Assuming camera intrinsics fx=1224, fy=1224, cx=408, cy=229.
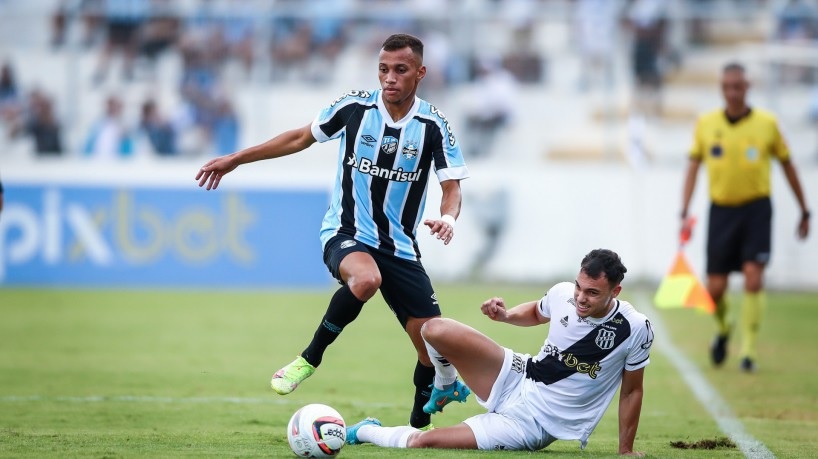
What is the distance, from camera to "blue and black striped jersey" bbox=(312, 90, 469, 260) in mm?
7730

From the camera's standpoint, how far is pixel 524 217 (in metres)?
20.4

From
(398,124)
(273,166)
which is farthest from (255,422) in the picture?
(273,166)

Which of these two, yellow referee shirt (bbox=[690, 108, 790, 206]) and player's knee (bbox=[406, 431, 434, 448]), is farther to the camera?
yellow referee shirt (bbox=[690, 108, 790, 206])

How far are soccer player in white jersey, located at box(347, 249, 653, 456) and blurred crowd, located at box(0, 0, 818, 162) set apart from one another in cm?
1430

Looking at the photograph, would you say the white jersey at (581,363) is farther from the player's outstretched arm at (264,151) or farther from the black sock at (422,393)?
the player's outstretched arm at (264,151)

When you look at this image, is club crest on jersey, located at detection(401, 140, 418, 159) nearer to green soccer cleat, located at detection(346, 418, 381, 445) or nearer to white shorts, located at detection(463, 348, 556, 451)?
white shorts, located at detection(463, 348, 556, 451)

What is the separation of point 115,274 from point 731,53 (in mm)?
11332

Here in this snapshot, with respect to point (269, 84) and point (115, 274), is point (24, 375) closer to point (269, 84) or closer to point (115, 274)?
point (115, 274)

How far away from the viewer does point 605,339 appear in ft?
22.7

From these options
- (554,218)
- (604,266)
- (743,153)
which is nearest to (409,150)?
(604,266)

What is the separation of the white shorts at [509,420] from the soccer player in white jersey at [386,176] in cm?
66

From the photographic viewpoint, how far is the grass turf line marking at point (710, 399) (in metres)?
7.71

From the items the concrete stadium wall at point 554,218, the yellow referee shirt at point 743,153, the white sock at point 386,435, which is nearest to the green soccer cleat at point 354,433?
the white sock at point 386,435

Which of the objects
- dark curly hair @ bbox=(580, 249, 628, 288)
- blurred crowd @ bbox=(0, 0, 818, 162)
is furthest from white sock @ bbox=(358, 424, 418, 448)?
blurred crowd @ bbox=(0, 0, 818, 162)
